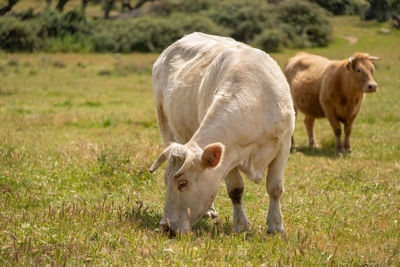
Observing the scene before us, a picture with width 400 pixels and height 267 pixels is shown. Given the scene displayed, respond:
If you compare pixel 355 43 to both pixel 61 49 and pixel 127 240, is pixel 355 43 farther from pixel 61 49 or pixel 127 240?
pixel 127 240

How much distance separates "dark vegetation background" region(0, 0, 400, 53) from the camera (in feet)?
113

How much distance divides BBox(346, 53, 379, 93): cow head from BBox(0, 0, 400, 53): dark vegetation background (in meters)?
21.5

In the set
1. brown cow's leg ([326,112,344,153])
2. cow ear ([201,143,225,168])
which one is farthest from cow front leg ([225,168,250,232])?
brown cow's leg ([326,112,344,153])

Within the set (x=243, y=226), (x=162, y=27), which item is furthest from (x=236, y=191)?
(x=162, y=27)

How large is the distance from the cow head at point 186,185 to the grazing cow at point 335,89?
260 inches

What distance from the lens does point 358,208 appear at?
597cm

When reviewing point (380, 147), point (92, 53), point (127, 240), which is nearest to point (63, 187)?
point (127, 240)

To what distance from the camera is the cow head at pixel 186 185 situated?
453cm

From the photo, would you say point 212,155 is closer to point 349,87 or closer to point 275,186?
point 275,186

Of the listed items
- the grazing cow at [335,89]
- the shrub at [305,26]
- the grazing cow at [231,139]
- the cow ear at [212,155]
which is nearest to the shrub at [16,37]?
the shrub at [305,26]

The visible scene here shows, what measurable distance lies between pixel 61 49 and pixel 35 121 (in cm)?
2410

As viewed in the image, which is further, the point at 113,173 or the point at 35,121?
the point at 35,121

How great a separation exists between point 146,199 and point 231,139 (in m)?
2.09

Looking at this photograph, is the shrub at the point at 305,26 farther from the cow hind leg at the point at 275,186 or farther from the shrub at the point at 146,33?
the cow hind leg at the point at 275,186
